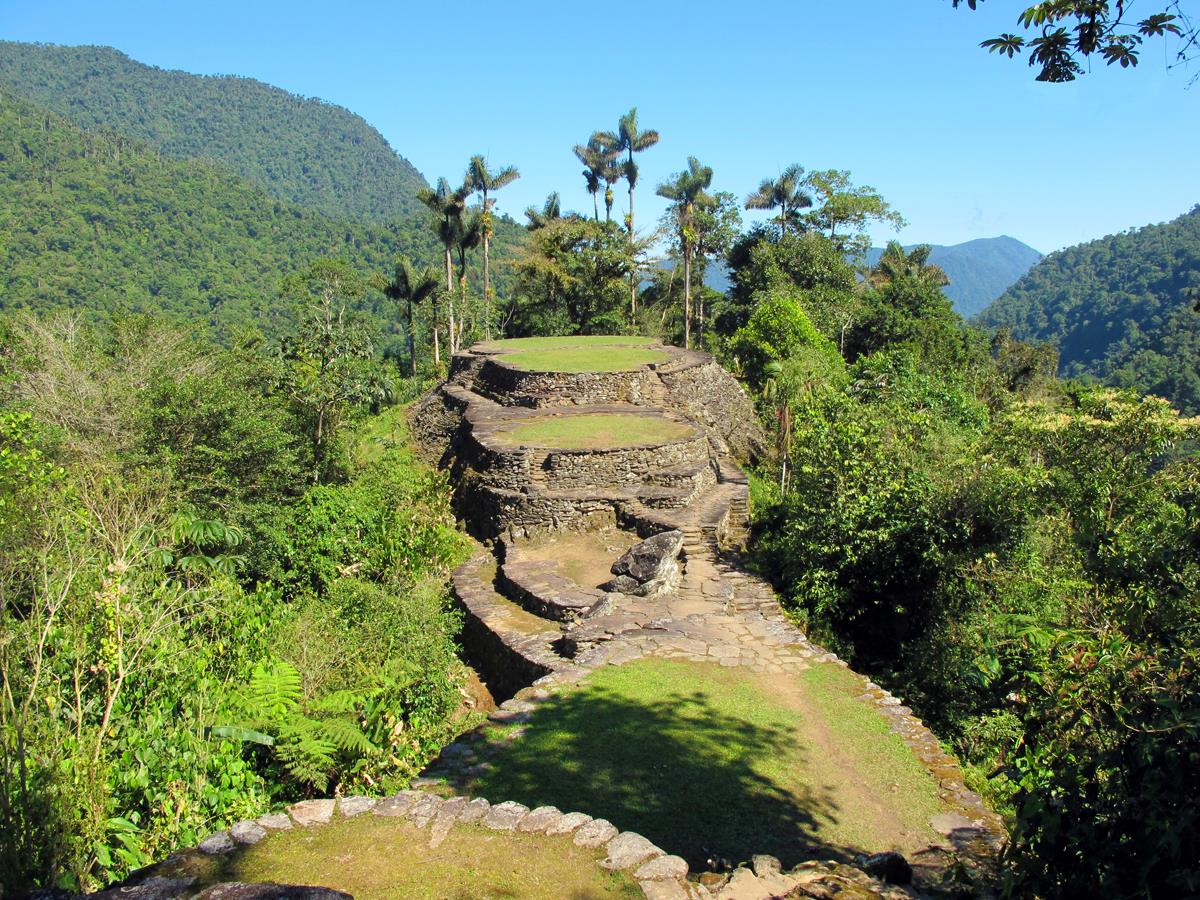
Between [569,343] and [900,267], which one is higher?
[900,267]

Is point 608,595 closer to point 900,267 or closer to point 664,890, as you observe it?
point 664,890

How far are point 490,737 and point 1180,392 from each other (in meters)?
45.2

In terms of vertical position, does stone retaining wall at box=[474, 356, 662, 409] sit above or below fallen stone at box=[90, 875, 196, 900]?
above

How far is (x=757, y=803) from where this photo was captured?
5.55 metres

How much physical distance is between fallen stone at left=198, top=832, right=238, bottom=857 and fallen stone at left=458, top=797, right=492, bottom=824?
1219 mm

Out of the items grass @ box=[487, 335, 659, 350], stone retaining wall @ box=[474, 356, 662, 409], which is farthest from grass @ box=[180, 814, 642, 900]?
grass @ box=[487, 335, 659, 350]

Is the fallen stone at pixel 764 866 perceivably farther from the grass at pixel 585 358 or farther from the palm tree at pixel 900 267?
the palm tree at pixel 900 267

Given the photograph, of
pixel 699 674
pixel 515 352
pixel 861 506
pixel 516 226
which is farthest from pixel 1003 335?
pixel 516 226

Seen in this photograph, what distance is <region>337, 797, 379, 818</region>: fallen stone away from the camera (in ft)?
15.4

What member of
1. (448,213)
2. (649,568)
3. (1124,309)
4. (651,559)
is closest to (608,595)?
(649,568)

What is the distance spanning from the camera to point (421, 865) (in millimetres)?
4203

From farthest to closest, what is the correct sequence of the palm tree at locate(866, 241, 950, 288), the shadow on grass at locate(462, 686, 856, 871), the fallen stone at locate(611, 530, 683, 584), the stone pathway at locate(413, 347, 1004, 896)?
the palm tree at locate(866, 241, 950, 288) < the fallen stone at locate(611, 530, 683, 584) < the stone pathway at locate(413, 347, 1004, 896) < the shadow on grass at locate(462, 686, 856, 871)

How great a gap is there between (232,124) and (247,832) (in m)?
170

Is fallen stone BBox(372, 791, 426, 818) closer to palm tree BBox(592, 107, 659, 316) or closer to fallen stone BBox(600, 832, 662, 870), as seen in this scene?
fallen stone BBox(600, 832, 662, 870)
